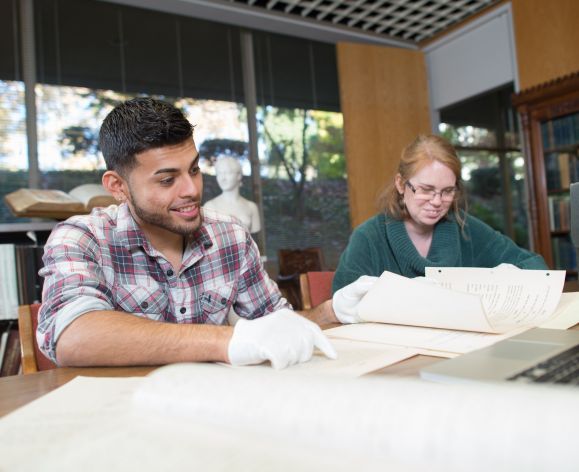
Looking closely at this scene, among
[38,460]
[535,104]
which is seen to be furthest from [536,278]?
[535,104]

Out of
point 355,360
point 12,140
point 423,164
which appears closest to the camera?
point 355,360

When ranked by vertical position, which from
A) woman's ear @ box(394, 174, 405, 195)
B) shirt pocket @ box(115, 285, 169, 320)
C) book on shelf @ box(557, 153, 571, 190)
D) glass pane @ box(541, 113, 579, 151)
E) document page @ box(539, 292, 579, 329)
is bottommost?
document page @ box(539, 292, 579, 329)

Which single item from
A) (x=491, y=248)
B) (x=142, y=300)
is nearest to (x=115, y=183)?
A: (x=142, y=300)

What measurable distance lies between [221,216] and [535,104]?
138 inches

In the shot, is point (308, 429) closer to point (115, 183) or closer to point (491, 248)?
point (115, 183)

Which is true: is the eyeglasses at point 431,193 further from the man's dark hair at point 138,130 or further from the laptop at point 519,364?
the laptop at point 519,364

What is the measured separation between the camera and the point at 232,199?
3.24 meters

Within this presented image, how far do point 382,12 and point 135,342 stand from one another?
460 centimetres

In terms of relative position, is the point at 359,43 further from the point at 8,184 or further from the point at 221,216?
the point at 221,216

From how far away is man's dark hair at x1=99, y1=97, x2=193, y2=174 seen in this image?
1.06 m

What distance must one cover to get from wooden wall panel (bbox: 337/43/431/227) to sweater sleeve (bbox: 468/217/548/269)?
9.20 feet

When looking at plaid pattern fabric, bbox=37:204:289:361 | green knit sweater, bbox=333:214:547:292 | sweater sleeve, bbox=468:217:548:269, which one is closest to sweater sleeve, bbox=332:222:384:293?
green knit sweater, bbox=333:214:547:292

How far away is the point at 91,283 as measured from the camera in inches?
35.9

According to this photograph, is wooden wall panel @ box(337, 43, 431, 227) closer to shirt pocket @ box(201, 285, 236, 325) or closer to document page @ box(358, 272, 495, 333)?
shirt pocket @ box(201, 285, 236, 325)
